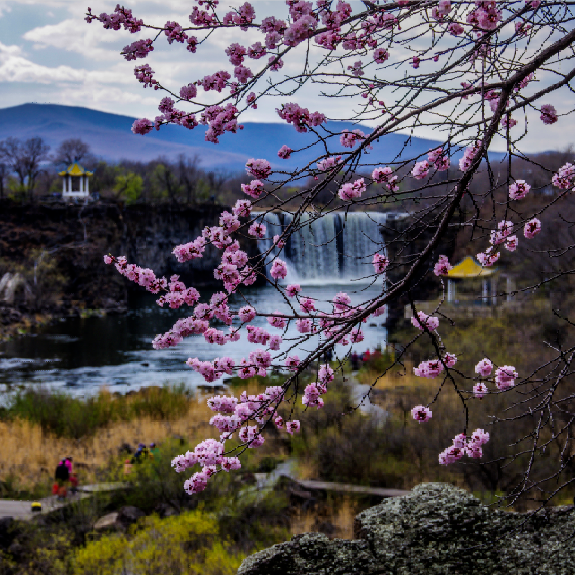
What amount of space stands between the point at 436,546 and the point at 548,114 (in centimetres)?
274

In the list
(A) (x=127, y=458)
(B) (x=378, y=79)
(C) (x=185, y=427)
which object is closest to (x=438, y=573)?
(B) (x=378, y=79)

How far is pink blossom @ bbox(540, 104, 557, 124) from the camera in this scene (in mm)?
3881

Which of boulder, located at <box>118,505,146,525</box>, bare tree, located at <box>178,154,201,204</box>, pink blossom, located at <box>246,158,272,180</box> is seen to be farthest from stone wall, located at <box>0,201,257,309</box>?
pink blossom, located at <box>246,158,272,180</box>

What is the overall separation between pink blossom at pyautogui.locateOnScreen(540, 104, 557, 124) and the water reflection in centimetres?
931

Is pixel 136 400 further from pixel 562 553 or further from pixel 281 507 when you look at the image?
pixel 562 553

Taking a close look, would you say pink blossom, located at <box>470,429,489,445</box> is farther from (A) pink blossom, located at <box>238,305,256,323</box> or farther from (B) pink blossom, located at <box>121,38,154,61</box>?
(B) pink blossom, located at <box>121,38,154,61</box>

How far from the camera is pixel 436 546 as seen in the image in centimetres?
371

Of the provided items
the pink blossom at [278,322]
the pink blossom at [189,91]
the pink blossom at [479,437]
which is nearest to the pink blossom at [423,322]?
the pink blossom at [278,322]

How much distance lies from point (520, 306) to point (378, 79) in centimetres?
1318

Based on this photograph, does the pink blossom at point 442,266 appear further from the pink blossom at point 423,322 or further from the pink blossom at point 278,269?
the pink blossom at point 278,269

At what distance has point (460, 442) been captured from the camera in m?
3.73

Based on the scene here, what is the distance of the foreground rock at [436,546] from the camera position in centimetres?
357

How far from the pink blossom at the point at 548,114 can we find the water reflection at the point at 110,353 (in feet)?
30.6

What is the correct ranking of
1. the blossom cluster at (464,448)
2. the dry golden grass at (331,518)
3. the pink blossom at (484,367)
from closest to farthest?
the blossom cluster at (464,448) < the pink blossom at (484,367) < the dry golden grass at (331,518)
